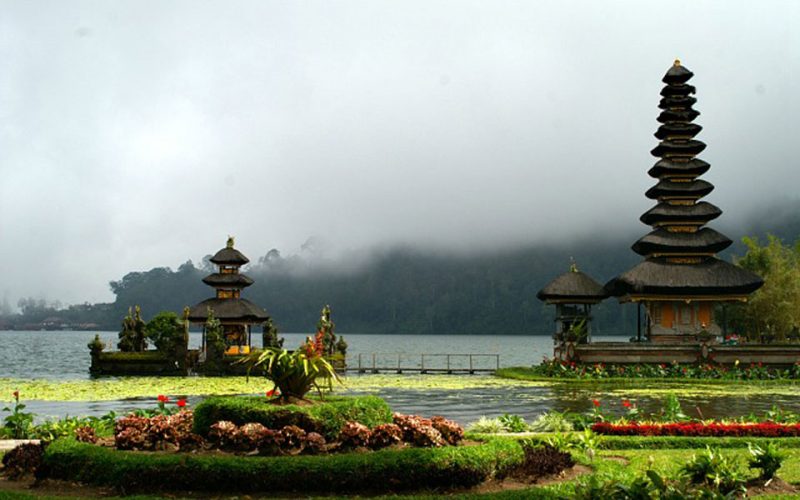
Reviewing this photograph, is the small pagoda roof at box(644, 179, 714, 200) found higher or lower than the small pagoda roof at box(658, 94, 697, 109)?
lower

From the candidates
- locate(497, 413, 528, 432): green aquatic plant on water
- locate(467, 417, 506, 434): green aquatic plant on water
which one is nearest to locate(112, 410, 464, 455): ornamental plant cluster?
locate(467, 417, 506, 434): green aquatic plant on water

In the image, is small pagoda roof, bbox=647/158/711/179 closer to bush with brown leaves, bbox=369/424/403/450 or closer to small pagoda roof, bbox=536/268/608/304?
small pagoda roof, bbox=536/268/608/304

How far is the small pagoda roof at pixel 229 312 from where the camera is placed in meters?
61.7

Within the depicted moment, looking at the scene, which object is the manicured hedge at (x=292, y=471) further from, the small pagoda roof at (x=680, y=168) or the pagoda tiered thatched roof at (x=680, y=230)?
the small pagoda roof at (x=680, y=168)

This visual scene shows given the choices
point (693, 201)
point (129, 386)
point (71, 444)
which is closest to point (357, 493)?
point (71, 444)

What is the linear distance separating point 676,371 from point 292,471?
130 feet

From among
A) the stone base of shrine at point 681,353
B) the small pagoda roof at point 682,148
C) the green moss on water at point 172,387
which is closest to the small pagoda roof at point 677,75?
the small pagoda roof at point 682,148

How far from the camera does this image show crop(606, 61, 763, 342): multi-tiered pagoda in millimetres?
51656

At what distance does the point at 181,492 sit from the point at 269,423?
2103mm

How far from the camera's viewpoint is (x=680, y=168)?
186 feet

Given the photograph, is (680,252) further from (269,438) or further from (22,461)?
(22,461)

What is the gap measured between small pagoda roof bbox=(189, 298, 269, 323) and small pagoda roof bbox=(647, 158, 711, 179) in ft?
108

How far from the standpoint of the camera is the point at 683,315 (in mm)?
53250

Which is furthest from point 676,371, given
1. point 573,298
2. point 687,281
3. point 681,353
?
point 573,298
